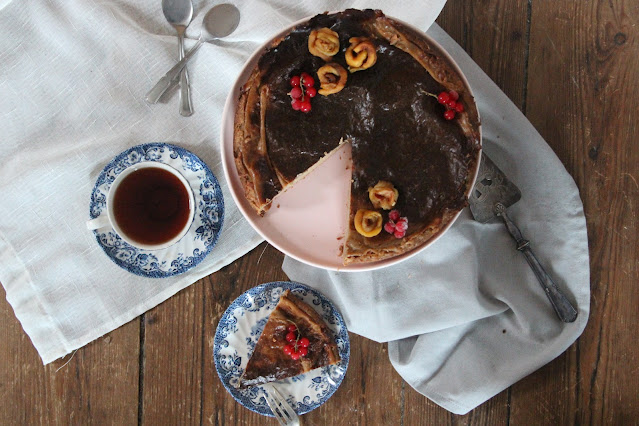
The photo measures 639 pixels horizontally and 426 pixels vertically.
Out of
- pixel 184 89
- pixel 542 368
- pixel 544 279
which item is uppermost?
pixel 184 89

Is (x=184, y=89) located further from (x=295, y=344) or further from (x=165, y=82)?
(x=295, y=344)

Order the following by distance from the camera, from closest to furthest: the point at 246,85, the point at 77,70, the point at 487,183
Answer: the point at 246,85 < the point at 487,183 < the point at 77,70

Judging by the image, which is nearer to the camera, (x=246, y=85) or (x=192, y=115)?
(x=246, y=85)

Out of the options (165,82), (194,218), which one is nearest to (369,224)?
(194,218)

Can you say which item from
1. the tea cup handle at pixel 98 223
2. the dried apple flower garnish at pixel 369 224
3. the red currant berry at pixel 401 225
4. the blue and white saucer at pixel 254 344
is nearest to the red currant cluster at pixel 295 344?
the blue and white saucer at pixel 254 344

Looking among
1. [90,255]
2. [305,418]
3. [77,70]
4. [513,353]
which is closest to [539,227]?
[513,353]

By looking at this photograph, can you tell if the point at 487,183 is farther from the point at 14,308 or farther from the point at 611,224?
the point at 14,308
